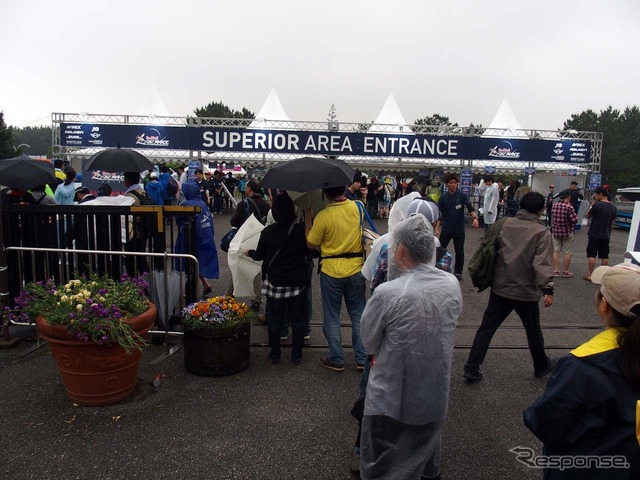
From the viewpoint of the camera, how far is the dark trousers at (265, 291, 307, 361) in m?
4.73

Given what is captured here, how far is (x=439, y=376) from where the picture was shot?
2498 millimetres

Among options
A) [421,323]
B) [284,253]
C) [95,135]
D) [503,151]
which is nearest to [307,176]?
[284,253]

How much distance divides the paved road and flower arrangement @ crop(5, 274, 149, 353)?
0.62m

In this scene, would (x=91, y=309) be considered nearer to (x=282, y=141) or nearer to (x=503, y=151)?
A: (x=282, y=141)

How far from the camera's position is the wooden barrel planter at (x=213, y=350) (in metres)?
4.42

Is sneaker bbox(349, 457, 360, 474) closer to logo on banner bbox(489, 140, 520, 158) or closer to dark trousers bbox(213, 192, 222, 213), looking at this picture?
dark trousers bbox(213, 192, 222, 213)

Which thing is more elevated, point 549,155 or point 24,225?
point 549,155

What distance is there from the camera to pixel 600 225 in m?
8.80

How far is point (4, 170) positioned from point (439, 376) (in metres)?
6.14

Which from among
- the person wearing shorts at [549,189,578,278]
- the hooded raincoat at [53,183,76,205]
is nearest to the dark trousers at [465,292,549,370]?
the person wearing shorts at [549,189,578,278]

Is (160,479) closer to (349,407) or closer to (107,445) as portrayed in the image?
(107,445)

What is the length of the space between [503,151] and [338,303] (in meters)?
18.9

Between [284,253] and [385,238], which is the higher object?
[385,238]

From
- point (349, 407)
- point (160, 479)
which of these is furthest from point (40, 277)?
point (349, 407)
